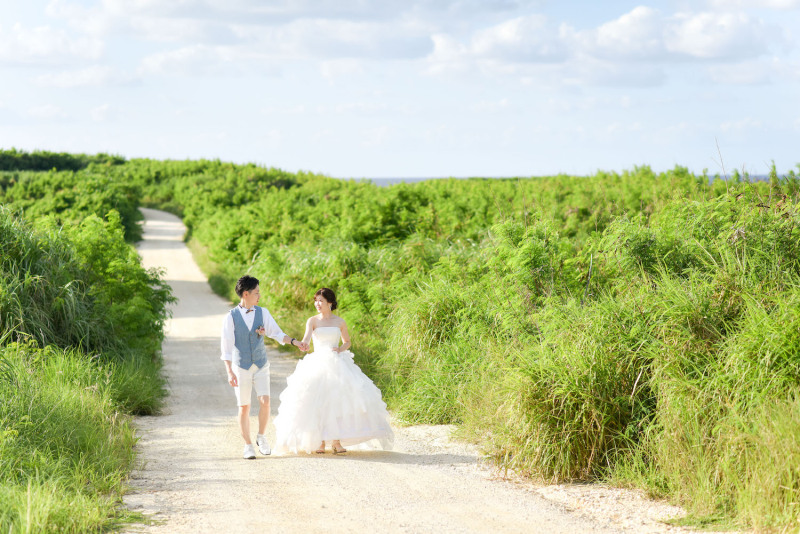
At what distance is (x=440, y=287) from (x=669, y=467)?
18.7 feet

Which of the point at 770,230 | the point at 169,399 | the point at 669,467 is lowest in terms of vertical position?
the point at 169,399

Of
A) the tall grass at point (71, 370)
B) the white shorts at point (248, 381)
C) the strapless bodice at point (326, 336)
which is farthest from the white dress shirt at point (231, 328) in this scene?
the tall grass at point (71, 370)

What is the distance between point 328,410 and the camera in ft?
25.9

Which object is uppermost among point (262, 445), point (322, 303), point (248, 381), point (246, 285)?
point (246, 285)

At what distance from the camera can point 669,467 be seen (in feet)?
20.3

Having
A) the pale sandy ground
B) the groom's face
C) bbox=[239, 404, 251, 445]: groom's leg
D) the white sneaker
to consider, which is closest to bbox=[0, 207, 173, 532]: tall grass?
the pale sandy ground

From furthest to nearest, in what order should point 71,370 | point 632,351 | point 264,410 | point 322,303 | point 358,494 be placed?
point 71,370 → point 322,303 → point 264,410 → point 632,351 → point 358,494

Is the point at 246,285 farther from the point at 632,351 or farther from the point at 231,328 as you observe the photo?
the point at 632,351

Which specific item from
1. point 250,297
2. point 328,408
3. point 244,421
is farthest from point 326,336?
point 244,421

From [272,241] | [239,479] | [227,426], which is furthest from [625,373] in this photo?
[272,241]

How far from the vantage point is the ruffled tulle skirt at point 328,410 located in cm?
787

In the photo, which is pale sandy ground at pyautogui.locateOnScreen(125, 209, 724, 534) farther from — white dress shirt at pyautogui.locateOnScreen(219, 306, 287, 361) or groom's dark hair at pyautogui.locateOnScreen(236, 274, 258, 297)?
groom's dark hair at pyautogui.locateOnScreen(236, 274, 258, 297)

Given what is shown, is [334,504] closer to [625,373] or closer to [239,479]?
[239,479]

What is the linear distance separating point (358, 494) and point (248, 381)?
81.6 inches
